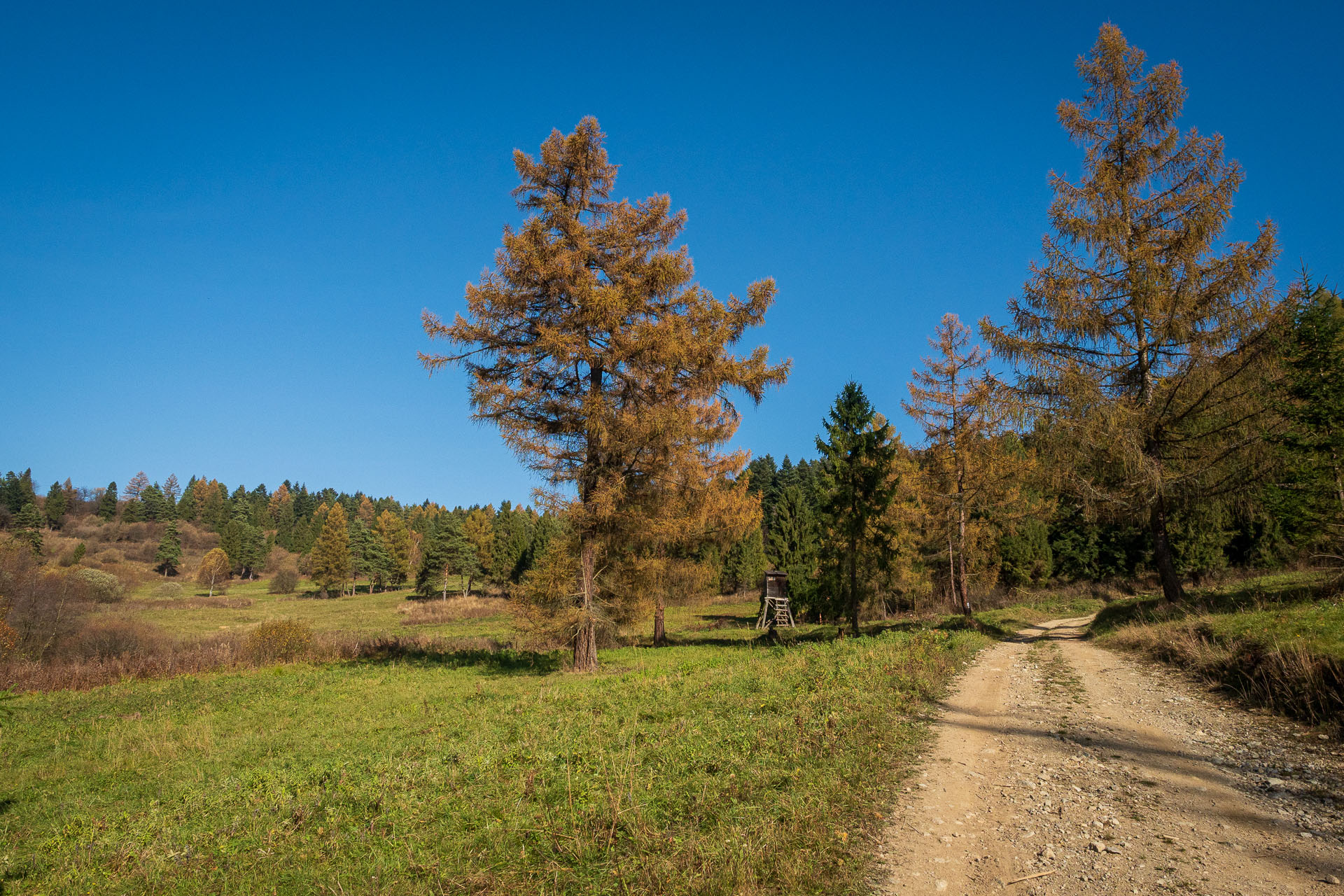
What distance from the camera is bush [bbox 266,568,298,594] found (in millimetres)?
81312

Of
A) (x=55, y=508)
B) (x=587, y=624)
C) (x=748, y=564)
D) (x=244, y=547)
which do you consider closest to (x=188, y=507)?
(x=55, y=508)

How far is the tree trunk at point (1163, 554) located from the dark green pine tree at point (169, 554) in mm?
115687

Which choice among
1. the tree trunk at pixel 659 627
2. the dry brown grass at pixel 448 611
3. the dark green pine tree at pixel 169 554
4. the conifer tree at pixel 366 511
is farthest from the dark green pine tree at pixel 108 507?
the tree trunk at pixel 659 627

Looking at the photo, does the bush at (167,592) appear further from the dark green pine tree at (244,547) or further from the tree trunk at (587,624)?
the tree trunk at (587,624)

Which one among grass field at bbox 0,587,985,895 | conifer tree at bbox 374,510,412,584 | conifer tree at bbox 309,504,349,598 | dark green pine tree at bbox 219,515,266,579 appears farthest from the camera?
dark green pine tree at bbox 219,515,266,579

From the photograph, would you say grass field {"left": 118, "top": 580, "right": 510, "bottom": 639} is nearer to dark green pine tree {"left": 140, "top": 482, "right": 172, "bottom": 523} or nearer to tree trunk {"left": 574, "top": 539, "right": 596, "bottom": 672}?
tree trunk {"left": 574, "top": 539, "right": 596, "bottom": 672}

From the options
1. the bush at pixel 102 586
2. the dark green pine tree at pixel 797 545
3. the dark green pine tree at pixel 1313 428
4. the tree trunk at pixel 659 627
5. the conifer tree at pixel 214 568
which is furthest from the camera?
the conifer tree at pixel 214 568

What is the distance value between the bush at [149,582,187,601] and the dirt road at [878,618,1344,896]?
257ft

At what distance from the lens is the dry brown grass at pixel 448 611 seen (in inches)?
1975

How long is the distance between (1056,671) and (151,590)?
88.0 metres

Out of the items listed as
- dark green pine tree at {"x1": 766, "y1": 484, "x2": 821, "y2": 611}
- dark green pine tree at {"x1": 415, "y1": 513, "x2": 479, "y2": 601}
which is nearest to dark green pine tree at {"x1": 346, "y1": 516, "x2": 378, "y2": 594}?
dark green pine tree at {"x1": 415, "y1": 513, "x2": 479, "y2": 601}

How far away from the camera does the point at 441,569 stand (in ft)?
238

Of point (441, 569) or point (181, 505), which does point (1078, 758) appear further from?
point (181, 505)

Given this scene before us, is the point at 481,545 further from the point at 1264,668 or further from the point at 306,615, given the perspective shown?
the point at 1264,668
